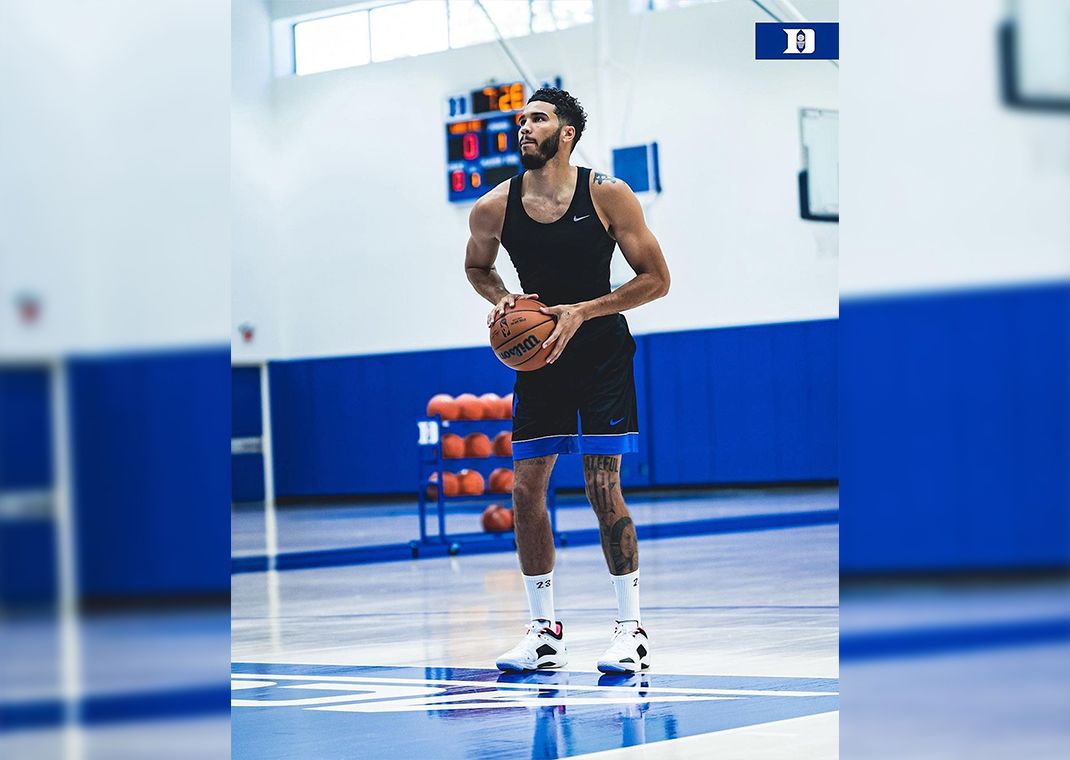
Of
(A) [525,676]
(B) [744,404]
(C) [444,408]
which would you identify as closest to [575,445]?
(A) [525,676]

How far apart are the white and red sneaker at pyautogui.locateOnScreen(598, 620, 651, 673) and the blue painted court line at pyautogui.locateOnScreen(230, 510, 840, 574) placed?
5.52 metres

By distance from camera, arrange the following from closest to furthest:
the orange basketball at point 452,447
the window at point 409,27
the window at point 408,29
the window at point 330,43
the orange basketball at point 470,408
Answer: the orange basketball at point 452,447 < the orange basketball at point 470,408 < the window at point 409,27 < the window at point 408,29 < the window at point 330,43

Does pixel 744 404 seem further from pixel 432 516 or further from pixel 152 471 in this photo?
pixel 152 471


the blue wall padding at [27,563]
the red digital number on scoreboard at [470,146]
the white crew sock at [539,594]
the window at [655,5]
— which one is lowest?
the white crew sock at [539,594]

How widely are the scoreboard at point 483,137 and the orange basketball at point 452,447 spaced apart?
614 cm

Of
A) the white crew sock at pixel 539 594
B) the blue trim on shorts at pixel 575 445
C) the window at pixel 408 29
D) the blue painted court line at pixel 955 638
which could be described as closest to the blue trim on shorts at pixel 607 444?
the blue trim on shorts at pixel 575 445

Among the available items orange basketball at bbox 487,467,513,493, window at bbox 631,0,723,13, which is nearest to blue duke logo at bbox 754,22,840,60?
orange basketball at bbox 487,467,513,493

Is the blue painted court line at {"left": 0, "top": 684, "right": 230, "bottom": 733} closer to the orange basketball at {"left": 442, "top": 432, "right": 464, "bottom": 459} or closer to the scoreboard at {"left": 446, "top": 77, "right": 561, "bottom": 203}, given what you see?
the orange basketball at {"left": 442, "top": 432, "right": 464, "bottom": 459}

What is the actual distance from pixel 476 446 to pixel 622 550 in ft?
21.4

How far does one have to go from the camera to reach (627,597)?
477cm

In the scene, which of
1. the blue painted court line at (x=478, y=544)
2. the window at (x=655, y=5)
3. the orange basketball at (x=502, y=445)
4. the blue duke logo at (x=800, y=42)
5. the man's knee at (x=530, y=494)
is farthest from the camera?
the window at (x=655, y=5)

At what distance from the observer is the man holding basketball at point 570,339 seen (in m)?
4.81

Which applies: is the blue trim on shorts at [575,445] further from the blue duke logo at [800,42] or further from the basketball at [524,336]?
the blue duke logo at [800,42]

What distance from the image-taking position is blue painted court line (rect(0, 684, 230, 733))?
52.6 inches
